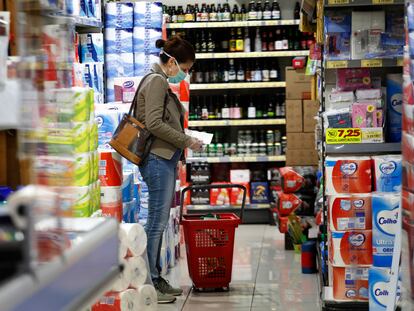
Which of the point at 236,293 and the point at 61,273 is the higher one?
the point at 61,273

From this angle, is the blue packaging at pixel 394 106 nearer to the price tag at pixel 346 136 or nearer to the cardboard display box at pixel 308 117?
the price tag at pixel 346 136

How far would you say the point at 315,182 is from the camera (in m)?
8.28

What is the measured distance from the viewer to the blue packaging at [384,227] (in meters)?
4.58

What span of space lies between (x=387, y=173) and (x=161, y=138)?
1.61m

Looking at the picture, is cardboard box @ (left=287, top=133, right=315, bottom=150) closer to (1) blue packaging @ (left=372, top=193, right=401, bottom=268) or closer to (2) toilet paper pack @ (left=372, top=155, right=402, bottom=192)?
(2) toilet paper pack @ (left=372, top=155, right=402, bottom=192)

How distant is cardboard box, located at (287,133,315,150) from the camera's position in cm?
918

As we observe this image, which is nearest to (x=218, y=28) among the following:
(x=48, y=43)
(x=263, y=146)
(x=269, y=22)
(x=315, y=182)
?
(x=269, y=22)

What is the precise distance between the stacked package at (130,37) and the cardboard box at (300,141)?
2.80 m

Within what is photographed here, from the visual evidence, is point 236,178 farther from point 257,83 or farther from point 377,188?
point 377,188

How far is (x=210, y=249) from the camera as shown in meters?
6.02

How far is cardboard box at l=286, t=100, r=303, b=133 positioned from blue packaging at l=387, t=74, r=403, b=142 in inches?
165

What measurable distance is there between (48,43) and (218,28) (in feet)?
29.4

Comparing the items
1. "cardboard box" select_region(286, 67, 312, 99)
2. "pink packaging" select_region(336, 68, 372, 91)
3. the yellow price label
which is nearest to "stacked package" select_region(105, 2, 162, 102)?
"pink packaging" select_region(336, 68, 372, 91)

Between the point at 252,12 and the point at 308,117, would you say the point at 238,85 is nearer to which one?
the point at 252,12
